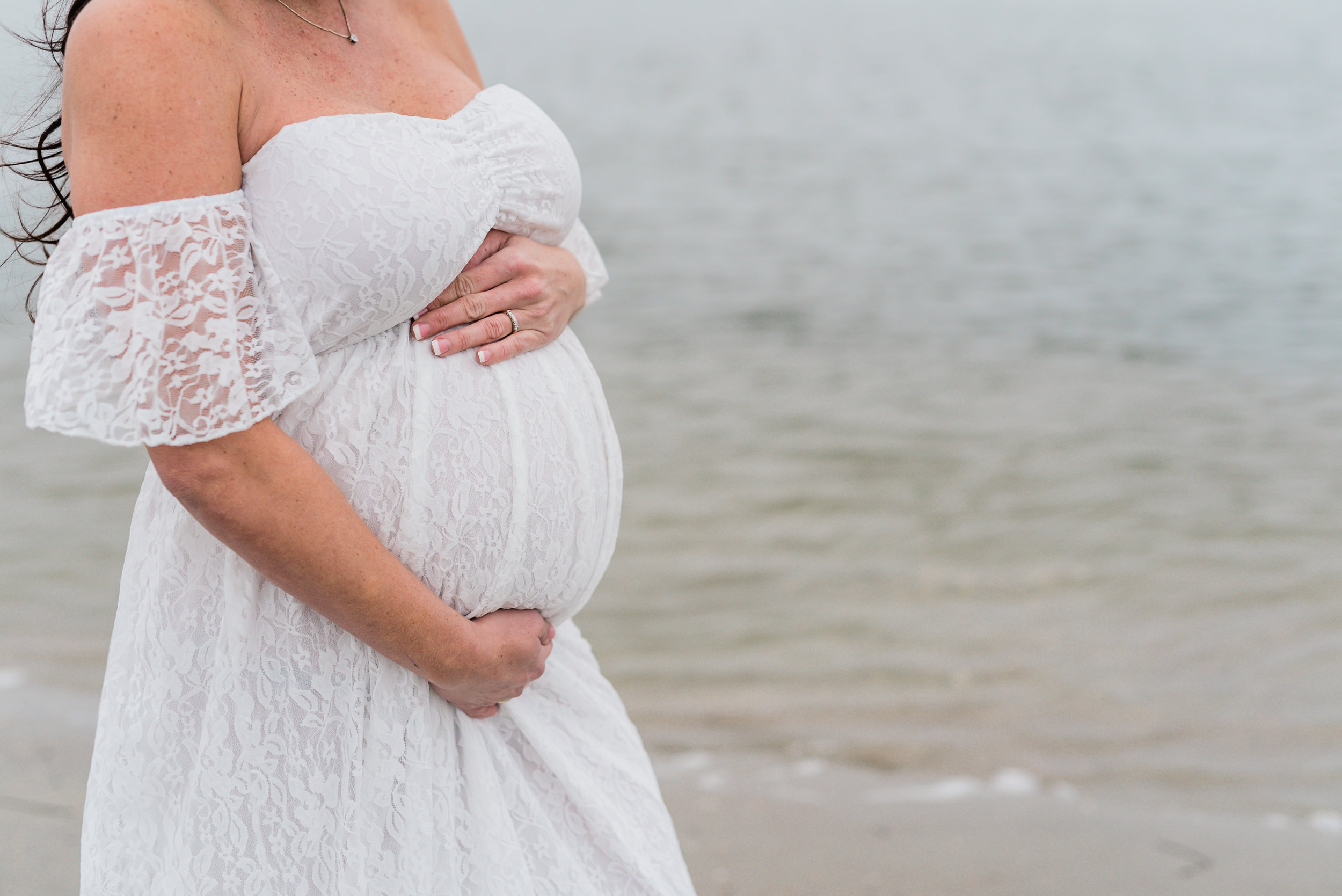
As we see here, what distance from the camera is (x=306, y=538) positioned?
1.21 meters

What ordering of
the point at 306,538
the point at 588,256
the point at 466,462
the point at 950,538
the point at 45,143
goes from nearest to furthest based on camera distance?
1. the point at 306,538
2. the point at 466,462
3. the point at 45,143
4. the point at 588,256
5. the point at 950,538

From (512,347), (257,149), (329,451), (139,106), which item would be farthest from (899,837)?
(139,106)

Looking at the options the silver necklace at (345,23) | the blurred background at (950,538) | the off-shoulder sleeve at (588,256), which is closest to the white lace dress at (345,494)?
the silver necklace at (345,23)

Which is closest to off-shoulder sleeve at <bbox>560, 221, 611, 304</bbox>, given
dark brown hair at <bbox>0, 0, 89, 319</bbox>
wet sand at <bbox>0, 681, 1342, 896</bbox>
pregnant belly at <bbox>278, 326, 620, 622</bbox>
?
pregnant belly at <bbox>278, 326, 620, 622</bbox>

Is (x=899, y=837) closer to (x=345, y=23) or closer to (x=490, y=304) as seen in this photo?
(x=490, y=304)

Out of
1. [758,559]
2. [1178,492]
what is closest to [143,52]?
[758,559]

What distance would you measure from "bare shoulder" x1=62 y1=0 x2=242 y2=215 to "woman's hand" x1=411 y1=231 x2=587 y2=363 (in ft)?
1.04

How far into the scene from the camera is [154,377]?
44.4 inches

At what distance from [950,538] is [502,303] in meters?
3.83

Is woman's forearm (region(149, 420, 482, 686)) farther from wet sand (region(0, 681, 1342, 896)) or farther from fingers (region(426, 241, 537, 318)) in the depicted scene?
wet sand (region(0, 681, 1342, 896))

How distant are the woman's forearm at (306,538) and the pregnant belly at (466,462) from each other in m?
0.05

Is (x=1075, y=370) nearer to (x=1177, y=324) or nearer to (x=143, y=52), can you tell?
(x=1177, y=324)

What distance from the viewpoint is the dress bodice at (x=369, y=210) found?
1.20m

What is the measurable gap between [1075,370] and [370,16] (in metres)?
6.64
